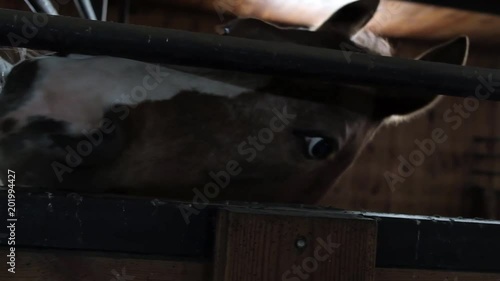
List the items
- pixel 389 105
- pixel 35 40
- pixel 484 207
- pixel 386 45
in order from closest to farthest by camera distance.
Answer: pixel 35 40 < pixel 389 105 < pixel 386 45 < pixel 484 207

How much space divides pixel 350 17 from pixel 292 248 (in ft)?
2.73

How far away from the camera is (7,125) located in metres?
0.93

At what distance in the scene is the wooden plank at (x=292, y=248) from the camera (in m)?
0.69

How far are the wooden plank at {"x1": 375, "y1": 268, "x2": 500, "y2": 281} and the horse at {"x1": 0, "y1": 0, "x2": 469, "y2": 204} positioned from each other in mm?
297

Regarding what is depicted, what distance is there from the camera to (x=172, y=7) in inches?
189

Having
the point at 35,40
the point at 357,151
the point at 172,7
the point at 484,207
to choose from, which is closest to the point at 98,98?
the point at 35,40

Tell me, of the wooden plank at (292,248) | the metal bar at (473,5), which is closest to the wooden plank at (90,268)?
the wooden plank at (292,248)

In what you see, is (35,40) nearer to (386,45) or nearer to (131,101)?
(131,101)

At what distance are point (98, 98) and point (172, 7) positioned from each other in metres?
4.03

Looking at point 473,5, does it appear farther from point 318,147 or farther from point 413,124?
point 318,147

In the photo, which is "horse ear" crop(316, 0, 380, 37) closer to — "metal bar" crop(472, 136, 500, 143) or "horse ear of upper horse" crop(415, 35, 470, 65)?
"horse ear of upper horse" crop(415, 35, 470, 65)

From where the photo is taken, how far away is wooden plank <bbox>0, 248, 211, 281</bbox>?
0.67m

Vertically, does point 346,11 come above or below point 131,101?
above

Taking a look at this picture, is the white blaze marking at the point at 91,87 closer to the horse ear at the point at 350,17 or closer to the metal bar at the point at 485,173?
the horse ear at the point at 350,17
